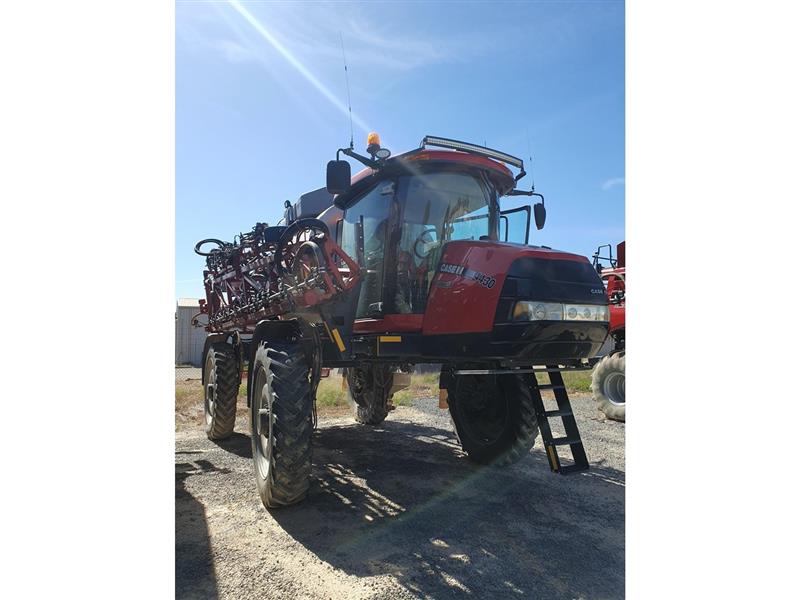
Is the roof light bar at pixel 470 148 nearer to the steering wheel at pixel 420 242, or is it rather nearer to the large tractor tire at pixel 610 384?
the steering wheel at pixel 420 242

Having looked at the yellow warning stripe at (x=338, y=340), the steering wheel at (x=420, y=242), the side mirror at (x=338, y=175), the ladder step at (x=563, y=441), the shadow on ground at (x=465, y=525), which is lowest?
the shadow on ground at (x=465, y=525)

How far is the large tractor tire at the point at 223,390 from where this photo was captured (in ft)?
21.3

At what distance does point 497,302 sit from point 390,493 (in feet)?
6.67

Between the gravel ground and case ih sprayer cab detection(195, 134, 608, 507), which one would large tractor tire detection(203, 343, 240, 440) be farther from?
case ih sprayer cab detection(195, 134, 608, 507)

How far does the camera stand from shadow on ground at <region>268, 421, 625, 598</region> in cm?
289

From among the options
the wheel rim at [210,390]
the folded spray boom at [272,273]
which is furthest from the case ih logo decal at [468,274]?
the wheel rim at [210,390]

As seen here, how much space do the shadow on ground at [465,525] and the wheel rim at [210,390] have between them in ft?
6.44

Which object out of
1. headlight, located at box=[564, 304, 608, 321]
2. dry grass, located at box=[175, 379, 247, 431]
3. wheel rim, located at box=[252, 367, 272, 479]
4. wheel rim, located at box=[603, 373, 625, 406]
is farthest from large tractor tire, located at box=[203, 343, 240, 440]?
wheel rim, located at box=[603, 373, 625, 406]

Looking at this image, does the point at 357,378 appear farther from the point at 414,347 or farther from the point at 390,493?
the point at 414,347

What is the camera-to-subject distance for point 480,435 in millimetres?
5371

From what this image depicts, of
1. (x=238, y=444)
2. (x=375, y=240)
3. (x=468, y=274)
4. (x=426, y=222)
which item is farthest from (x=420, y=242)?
(x=238, y=444)

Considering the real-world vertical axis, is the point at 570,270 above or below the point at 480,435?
above

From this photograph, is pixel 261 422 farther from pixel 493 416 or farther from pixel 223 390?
pixel 223 390
